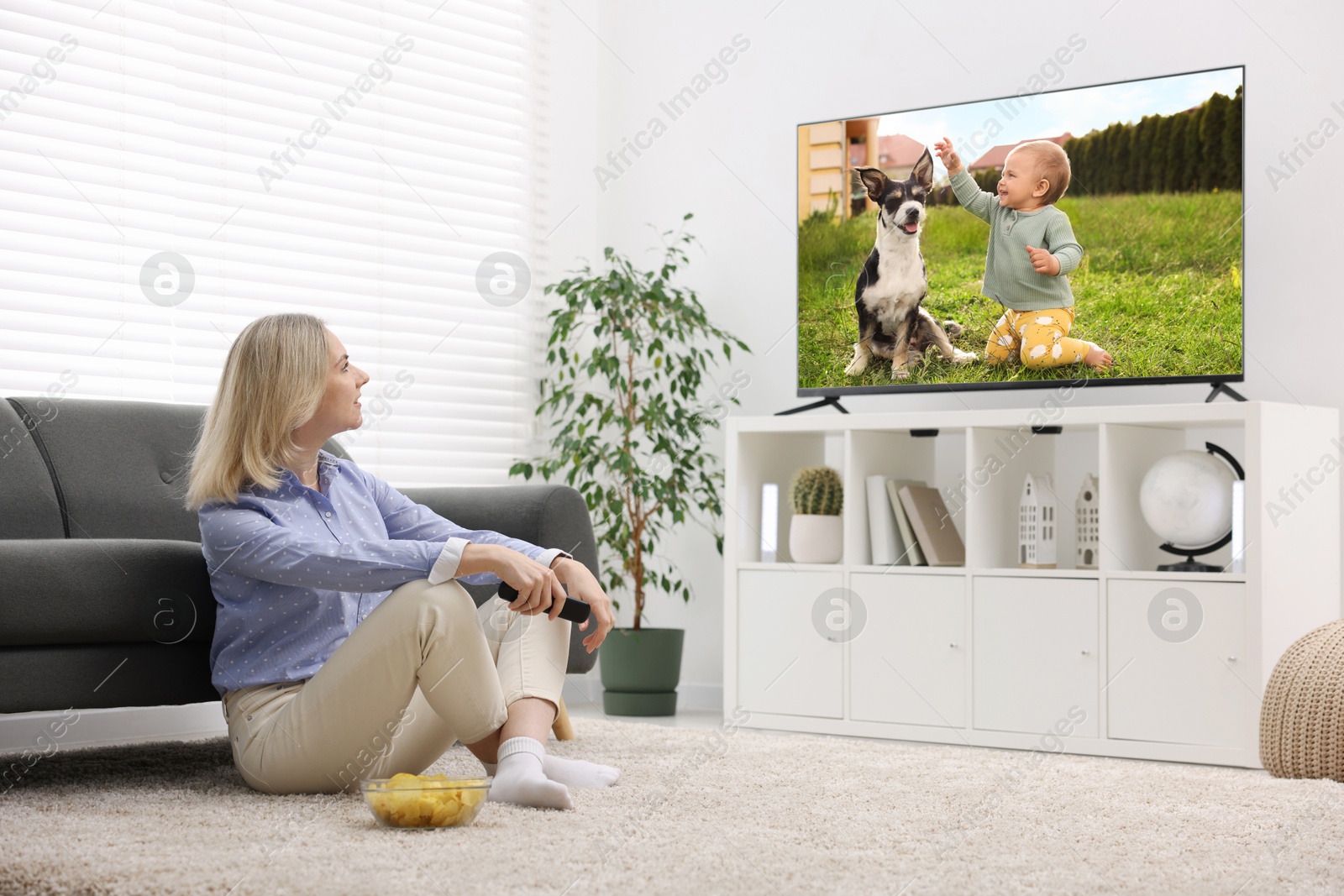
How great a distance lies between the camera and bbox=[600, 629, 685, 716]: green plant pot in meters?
3.92

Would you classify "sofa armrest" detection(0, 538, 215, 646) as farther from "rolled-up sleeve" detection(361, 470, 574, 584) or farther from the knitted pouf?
the knitted pouf

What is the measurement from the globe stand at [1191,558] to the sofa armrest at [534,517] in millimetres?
1353

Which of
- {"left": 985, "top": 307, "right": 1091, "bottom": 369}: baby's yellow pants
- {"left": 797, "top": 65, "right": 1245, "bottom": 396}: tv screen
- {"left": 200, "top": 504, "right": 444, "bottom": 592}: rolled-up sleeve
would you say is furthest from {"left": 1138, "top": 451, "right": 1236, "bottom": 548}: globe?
{"left": 200, "top": 504, "right": 444, "bottom": 592}: rolled-up sleeve

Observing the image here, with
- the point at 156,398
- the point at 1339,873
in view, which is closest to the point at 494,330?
the point at 156,398

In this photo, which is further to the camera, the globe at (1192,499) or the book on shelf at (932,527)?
the book on shelf at (932,527)

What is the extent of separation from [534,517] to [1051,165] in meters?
1.67

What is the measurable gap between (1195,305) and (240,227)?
2.46 metres

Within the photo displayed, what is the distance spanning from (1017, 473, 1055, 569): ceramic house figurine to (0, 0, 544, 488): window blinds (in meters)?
1.70

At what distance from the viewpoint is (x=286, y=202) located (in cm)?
371

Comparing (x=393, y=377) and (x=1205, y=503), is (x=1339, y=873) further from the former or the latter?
(x=393, y=377)

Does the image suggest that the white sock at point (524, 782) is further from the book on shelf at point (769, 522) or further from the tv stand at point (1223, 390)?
the tv stand at point (1223, 390)

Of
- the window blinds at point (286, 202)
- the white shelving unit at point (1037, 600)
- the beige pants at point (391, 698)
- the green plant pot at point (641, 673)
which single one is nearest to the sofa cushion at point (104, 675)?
the beige pants at point (391, 698)

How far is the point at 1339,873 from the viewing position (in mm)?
1597

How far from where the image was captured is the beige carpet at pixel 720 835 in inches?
57.7
